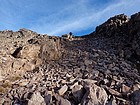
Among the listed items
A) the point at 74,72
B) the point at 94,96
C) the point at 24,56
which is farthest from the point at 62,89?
the point at 24,56

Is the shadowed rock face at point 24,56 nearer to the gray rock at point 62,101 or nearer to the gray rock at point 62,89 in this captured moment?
the gray rock at point 62,89

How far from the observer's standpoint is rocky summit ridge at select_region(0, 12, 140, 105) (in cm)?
1519

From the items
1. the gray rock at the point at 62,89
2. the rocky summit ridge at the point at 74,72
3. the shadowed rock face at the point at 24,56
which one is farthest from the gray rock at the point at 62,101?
the shadowed rock face at the point at 24,56

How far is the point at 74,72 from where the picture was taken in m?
21.8

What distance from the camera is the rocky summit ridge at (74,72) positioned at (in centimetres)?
1519

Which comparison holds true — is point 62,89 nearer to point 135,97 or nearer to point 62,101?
point 62,101

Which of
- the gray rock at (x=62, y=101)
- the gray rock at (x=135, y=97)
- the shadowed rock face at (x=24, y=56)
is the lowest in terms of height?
the gray rock at (x=135, y=97)

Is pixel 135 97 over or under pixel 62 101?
under

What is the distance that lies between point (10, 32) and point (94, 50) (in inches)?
593

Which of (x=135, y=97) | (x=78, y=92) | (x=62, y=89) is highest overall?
(x=62, y=89)

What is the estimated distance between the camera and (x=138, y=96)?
14.6m

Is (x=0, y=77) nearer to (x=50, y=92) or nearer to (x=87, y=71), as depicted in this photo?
(x=50, y=92)

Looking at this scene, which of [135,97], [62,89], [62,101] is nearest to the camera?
[135,97]

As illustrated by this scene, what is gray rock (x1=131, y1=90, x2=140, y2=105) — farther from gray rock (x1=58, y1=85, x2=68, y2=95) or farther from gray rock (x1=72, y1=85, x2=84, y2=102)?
gray rock (x1=58, y1=85, x2=68, y2=95)
